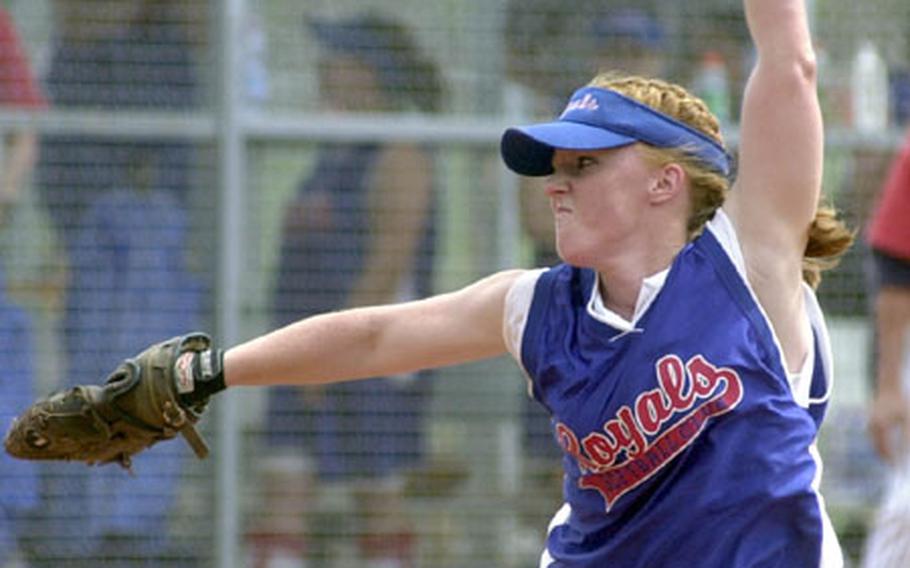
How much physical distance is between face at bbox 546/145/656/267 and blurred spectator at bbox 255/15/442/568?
337 centimetres

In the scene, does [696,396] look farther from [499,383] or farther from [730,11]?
[730,11]

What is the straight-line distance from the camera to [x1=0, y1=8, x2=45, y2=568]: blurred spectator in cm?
698

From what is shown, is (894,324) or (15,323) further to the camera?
(15,323)

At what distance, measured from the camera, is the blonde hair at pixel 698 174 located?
13.0 feet

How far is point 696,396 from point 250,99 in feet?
12.2

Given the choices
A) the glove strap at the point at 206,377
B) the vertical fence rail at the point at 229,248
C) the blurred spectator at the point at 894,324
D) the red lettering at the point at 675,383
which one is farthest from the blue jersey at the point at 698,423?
the vertical fence rail at the point at 229,248

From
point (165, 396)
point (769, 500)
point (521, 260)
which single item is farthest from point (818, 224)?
point (521, 260)

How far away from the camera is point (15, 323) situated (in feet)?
23.1

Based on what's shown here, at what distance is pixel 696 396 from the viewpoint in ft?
12.5

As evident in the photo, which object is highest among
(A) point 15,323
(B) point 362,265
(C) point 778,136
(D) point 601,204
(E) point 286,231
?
(C) point 778,136

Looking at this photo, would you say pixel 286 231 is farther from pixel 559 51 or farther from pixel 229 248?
pixel 559 51

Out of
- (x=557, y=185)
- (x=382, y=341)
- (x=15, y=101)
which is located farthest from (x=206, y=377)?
(x=15, y=101)

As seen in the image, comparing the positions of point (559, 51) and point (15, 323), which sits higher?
point (559, 51)

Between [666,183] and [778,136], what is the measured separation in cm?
29
